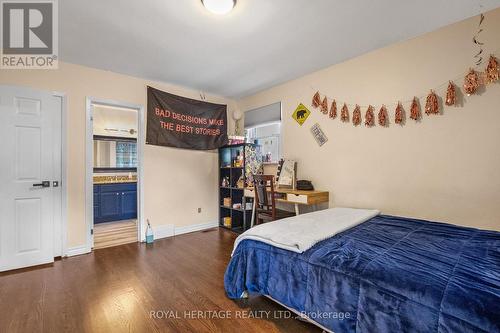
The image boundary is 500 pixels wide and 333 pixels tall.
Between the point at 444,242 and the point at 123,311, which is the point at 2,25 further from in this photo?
the point at 444,242

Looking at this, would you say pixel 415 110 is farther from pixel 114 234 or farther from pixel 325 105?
pixel 114 234

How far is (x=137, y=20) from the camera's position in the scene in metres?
2.18

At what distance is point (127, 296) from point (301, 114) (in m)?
3.11

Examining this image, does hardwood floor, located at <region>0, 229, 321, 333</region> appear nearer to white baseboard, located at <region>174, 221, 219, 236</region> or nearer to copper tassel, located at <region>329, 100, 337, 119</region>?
white baseboard, located at <region>174, 221, 219, 236</region>

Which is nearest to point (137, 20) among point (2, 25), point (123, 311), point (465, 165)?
point (2, 25)

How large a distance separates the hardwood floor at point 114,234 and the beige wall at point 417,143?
10.1ft

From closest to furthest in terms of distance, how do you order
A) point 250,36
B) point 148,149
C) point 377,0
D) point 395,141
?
1. point 377,0
2. point 250,36
3. point 395,141
4. point 148,149

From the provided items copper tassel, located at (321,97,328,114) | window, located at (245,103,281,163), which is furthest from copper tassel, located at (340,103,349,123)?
window, located at (245,103,281,163)

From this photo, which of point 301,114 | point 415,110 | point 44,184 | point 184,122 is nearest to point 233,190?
point 184,122

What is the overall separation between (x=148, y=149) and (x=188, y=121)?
82 cm

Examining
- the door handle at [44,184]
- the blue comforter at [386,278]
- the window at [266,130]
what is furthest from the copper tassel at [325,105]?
the door handle at [44,184]

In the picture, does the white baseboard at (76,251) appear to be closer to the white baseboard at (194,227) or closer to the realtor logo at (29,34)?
the white baseboard at (194,227)

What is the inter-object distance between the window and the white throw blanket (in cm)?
180

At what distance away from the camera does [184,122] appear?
3.92m
